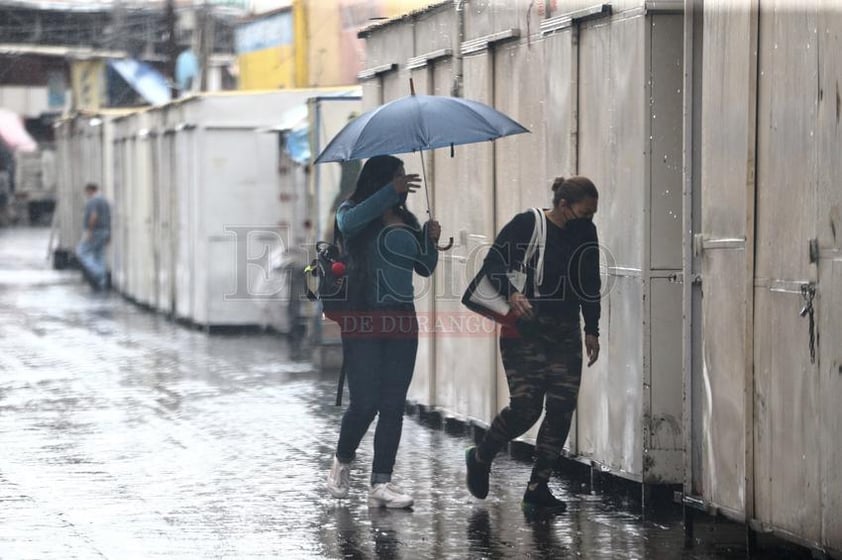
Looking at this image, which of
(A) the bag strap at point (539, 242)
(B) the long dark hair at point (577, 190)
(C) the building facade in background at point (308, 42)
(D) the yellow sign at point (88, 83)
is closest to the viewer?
(B) the long dark hair at point (577, 190)

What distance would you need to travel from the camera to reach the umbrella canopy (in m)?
9.09

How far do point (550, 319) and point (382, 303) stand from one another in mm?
941

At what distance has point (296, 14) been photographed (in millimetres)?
27141

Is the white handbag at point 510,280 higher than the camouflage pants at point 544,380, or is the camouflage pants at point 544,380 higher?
the white handbag at point 510,280

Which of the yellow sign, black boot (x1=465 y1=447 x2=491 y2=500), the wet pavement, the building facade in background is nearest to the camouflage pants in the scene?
black boot (x1=465 y1=447 x2=491 y2=500)

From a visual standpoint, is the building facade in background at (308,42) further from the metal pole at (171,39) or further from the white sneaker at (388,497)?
the white sneaker at (388,497)

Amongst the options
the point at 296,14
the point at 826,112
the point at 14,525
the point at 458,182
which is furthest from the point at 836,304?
the point at 296,14

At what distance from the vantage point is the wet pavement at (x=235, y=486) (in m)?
8.08

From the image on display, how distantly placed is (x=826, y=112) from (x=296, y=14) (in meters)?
21.0

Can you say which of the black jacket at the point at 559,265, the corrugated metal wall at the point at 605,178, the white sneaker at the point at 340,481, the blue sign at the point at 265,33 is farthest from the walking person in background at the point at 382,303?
the blue sign at the point at 265,33

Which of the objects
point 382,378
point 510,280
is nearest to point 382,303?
point 382,378

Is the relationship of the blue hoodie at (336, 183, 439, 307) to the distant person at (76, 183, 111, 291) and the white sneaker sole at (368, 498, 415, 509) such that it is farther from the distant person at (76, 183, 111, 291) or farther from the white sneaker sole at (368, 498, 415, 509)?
the distant person at (76, 183, 111, 291)

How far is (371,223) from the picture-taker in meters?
9.19

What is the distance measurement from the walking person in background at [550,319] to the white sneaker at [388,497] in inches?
23.6
